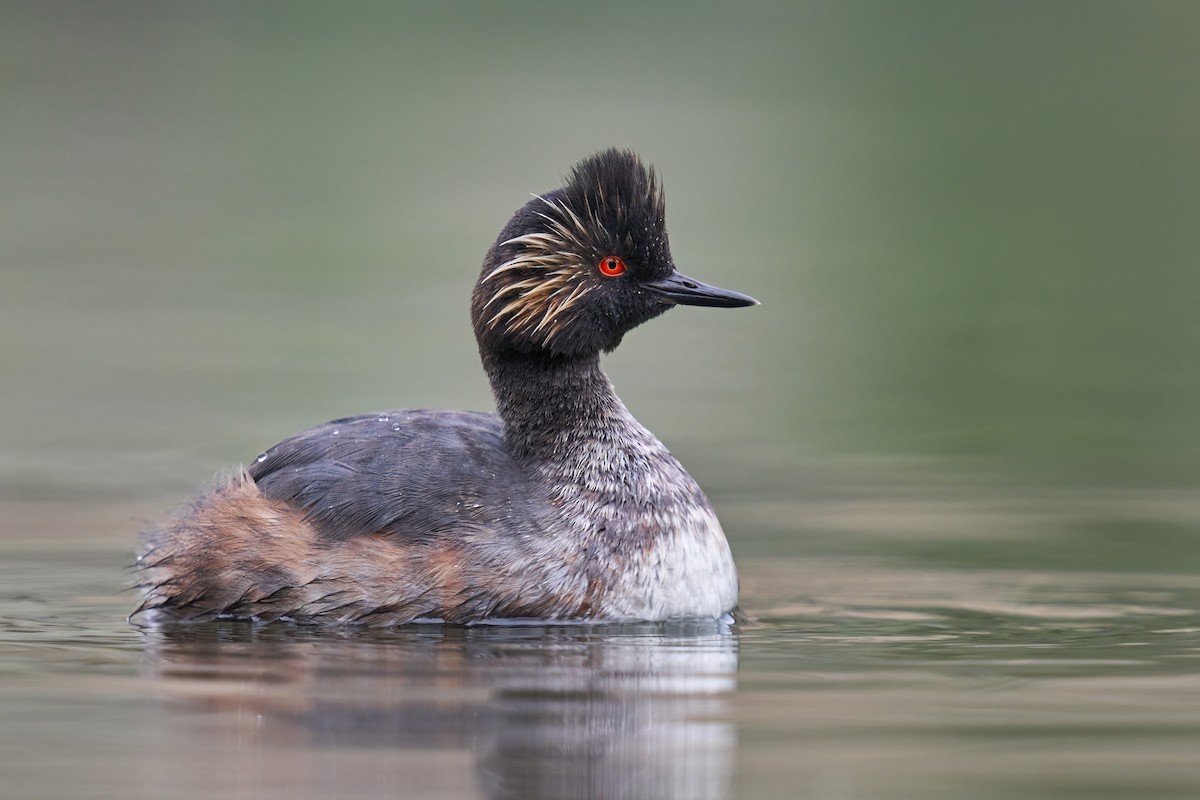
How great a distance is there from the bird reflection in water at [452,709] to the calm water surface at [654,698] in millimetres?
15

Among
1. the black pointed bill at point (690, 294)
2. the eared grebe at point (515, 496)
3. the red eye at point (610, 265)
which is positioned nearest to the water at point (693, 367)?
the eared grebe at point (515, 496)

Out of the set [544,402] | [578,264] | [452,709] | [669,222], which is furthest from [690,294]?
[669,222]

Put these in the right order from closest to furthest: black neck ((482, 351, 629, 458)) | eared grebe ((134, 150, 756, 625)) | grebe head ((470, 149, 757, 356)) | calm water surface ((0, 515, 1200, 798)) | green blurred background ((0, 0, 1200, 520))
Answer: calm water surface ((0, 515, 1200, 798))
eared grebe ((134, 150, 756, 625))
grebe head ((470, 149, 757, 356))
black neck ((482, 351, 629, 458))
green blurred background ((0, 0, 1200, 520))

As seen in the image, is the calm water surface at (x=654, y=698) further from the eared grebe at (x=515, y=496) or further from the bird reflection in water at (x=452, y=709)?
the eared grebe at (x=515, y=496)

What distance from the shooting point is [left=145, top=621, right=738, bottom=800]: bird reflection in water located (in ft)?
19.7

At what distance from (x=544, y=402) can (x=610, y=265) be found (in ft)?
2.23

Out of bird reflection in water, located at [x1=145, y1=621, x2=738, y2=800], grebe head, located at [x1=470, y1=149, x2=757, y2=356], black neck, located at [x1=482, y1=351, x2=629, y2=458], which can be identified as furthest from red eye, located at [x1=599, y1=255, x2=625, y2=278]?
bird reflection in water, located at [x1=145, y1=621, x2=738, y2=800]

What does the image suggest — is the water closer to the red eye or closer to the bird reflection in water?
the bird reflection in water

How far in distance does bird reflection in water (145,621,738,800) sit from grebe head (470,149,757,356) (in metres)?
1.41

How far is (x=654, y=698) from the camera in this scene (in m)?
7.17

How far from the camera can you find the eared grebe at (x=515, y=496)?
8.80 metres

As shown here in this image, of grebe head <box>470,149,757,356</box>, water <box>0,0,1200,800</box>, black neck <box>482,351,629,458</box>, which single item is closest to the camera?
water <box>0,0,1200,800</box>

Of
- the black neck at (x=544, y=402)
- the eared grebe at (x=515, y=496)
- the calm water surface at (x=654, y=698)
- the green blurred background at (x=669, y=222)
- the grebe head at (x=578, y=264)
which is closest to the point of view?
the calm water surface at (x=654, y=698)

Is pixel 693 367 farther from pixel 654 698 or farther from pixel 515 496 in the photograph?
pixel 654 698
